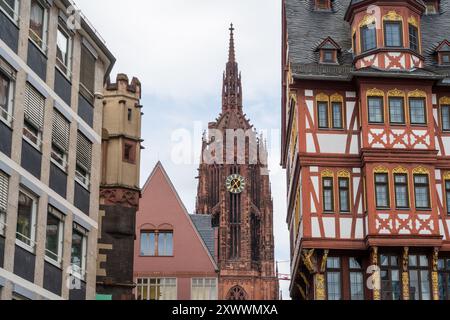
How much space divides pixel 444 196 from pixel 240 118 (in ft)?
351

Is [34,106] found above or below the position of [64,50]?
below

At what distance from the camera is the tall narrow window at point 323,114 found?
41.6 metres

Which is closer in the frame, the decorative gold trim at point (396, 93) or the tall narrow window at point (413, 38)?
the decorative gold trim at point (396, 93)

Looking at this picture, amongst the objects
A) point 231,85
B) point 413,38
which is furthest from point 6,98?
point 231,85

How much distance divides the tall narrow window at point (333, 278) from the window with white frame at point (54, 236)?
12791mm

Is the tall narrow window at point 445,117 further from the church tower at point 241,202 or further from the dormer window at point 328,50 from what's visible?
the church tower at point 241,202

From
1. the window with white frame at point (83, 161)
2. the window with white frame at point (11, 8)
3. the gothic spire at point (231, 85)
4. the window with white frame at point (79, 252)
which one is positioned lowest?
the window with white frame at point (79, 252)

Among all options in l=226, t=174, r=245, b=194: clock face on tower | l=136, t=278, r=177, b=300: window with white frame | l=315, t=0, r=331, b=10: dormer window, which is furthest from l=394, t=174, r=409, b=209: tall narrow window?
l=226, t=174, r=245, b=194: clock face on tower

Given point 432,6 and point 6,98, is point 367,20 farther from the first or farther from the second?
point 6,98

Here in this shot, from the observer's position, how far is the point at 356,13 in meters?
43.3

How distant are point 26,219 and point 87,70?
26.6 ft

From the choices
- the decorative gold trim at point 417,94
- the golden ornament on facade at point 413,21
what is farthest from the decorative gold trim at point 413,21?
the decorative gold trim at point 417,94

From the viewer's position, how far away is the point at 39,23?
100 ft
